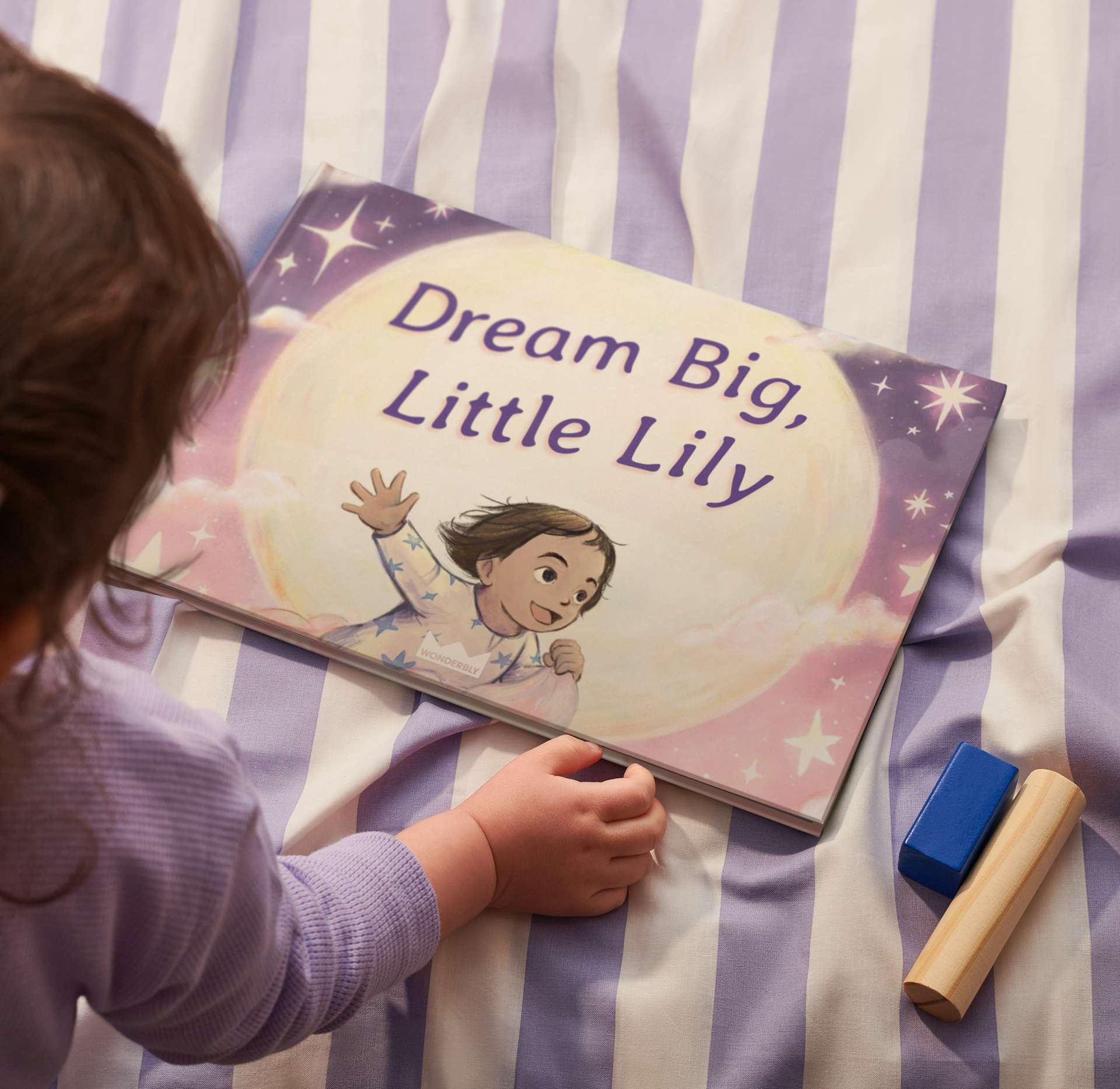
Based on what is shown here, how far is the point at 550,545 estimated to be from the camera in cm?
63

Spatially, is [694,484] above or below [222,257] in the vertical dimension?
below

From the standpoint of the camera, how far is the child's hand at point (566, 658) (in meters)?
0.59

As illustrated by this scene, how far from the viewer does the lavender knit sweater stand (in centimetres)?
39

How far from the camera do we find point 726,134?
80 centimetres

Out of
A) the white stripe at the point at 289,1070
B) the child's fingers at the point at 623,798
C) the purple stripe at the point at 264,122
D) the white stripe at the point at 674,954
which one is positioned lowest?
the white stripe at the point at 289,1070

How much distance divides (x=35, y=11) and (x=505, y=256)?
1.42 feet

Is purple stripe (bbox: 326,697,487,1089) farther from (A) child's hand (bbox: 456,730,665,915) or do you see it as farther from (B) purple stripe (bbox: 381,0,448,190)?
(B) purple stripe (bbox: 381,0,448,190)

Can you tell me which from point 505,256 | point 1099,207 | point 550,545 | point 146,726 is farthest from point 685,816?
point 1099,207

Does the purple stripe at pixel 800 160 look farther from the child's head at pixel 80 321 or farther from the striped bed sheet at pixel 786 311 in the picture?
the child's head at pixel 80 321

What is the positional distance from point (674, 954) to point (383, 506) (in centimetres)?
28

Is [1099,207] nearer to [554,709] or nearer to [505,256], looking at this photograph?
[505,256]

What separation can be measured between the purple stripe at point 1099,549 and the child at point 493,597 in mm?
239

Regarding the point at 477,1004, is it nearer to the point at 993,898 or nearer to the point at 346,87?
the point at 993,898

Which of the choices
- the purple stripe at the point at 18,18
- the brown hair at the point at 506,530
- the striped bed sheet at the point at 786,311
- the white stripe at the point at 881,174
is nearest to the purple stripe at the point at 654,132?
the striped bed sheet at the point at 786,311
